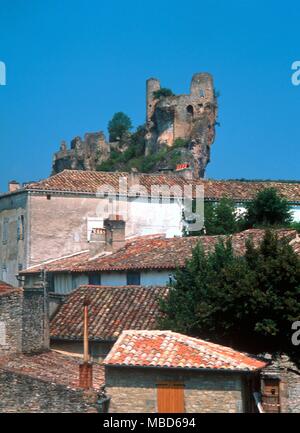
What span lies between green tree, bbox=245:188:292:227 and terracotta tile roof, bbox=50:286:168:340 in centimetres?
1824

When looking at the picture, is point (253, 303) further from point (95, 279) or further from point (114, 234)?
point (114, 234)

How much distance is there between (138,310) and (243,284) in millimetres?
5943

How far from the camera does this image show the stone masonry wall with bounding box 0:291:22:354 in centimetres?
2506

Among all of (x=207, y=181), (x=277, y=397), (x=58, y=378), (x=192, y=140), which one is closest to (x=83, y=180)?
(x=207, y=181)

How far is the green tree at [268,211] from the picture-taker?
47938 millimetres

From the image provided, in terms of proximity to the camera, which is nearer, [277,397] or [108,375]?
[108,375]

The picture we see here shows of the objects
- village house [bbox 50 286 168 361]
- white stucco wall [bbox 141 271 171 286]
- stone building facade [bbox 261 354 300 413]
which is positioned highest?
white stucco wall [bbox 141 271 171 286]

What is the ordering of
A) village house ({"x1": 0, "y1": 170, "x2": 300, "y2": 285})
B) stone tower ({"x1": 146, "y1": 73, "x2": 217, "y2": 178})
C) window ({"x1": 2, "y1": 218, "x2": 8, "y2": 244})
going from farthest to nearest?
stone tower ({"x1": 146, "y1": 73, "x2": 217, "y2": 178}) → window ({"x1": 2, "y1": 218, "x2": 8, "y2": 244}) → village house ({"x1": 0, "y1": 170, "x2": 300, "y2": 285})

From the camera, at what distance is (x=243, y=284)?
23672mm

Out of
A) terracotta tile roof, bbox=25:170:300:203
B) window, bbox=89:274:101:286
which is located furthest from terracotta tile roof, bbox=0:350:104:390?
terracotta tile roof, bbox=25:170:300:203

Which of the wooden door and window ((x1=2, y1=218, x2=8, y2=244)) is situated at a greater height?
window ((x1=2, y1=218, x2=8, y2=244))

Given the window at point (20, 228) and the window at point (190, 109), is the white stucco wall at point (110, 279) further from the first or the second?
the window at point (190, 109)

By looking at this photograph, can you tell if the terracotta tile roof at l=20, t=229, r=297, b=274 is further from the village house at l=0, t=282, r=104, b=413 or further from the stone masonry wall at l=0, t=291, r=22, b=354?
the stone masonry wall at l=0, t=291, r=22, b=354

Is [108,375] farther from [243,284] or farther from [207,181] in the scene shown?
[207,181]
